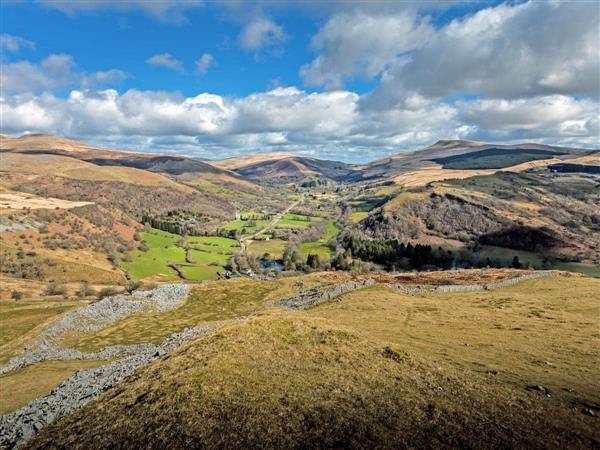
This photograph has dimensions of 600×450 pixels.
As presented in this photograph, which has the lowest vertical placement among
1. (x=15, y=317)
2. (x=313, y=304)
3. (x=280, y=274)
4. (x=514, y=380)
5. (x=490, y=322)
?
(x=280, y=274)

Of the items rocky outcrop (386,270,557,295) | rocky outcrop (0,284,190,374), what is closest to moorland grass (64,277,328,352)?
rocky outcrop (0,284,190,374)

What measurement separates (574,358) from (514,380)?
13.7m

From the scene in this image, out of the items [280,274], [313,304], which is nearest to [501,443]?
[313,304]

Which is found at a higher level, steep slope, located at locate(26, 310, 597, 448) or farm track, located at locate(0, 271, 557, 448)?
steep slope, located at locate(26, 310, 597, 448)

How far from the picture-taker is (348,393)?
2948 centimetres

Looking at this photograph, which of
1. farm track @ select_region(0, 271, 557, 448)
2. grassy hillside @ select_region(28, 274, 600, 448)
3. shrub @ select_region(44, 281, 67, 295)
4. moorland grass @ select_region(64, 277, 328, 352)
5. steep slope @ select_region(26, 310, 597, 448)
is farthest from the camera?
shrub @ select_region(44, 281, 67, 295)

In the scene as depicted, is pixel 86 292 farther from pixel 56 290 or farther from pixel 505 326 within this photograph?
pixel 505 326

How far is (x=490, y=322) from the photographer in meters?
60.6

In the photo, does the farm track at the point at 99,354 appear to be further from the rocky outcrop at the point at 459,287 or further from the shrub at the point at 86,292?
the shrub at the point at 86,292

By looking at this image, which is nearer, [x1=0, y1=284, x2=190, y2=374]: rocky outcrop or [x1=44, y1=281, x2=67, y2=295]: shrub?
[x1=0, y1=284, x2=190, y2=374]: rocky outcrop

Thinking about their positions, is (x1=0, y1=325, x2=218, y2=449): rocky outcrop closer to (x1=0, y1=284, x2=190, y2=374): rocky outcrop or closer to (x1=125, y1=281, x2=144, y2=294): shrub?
(x1=0, y1=284, x2=190, y2=374): rocky outcrop

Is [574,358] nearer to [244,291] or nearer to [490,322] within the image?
[490,322]

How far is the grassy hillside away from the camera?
23922 mm

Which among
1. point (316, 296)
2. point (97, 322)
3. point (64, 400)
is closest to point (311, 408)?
point (64, 400)
